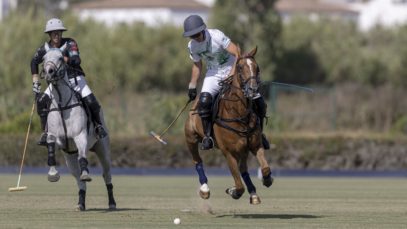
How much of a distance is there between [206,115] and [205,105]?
0.40ft

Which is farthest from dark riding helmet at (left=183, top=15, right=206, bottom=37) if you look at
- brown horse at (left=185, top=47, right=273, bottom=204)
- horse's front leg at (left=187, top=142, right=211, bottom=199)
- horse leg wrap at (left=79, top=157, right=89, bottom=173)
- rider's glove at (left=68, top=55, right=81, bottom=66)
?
horse leg wrap at (left=79, top=157, right=89, bottom=173)

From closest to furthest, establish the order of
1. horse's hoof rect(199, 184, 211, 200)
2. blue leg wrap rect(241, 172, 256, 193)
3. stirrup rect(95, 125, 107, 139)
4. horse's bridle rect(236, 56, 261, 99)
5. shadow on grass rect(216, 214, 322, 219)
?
horse's bridle rect(236, 56, 261, 99)
shadow on grass rect(216, 214, 322, 219)
blue leg wrap rect(241, 172, 256, 193)
horse's hoof rect(199, 184, 211, 200)
stirrup rect(95, 125, 107, 139)

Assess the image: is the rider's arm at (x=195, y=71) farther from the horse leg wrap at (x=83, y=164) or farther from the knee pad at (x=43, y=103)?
the knee pad at (x=43, y=103)

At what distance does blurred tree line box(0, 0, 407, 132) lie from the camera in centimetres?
4484

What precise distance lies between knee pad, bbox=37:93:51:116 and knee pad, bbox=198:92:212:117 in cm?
182

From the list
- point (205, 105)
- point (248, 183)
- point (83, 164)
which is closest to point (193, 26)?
point (205, 105)

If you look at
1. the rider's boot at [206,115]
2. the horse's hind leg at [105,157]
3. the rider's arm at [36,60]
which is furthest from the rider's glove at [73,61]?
the rider's boot at [206,115]

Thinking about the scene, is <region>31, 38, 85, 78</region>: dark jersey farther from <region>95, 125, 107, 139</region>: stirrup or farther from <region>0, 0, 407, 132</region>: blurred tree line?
<region>0, 0, 407, 132</region>: blurred tree line

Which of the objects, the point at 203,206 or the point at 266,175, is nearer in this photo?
the point at 266,175

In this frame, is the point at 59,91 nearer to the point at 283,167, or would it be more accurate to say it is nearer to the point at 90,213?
the point at 90,213

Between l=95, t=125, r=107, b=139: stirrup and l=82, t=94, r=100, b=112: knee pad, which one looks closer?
l=82, t=94, r=100, b=112: knee pad

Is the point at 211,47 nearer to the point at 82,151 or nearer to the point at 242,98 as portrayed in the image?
the point at 242,98

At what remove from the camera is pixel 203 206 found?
13844 millimetres

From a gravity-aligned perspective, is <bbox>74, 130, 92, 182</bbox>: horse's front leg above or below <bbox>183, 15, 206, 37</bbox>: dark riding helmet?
below
